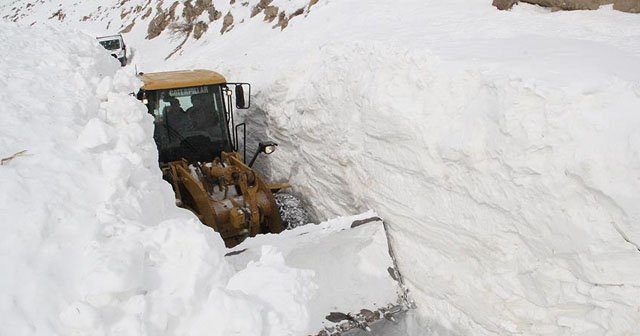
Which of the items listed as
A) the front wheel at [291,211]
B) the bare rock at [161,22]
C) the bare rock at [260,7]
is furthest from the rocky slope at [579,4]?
the bare rock at [161,22]

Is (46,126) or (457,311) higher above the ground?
(46,126)

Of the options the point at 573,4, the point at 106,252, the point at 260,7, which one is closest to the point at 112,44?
the point at 260,7

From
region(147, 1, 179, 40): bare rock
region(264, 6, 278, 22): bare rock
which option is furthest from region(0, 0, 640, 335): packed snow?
region(147, 1, 179, 40): bare rock

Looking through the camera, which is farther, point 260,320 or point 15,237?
point 15,237

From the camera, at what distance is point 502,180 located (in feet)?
12.3

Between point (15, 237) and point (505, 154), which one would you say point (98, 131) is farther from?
point (505, 154)

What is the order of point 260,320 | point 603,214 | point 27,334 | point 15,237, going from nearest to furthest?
point 27,334, point 260,320, point 15,237, point 603,214

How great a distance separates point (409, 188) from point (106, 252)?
275 cm

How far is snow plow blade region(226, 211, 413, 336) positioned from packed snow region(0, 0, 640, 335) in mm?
181

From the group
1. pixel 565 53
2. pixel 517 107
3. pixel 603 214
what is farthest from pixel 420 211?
pixel 565 53

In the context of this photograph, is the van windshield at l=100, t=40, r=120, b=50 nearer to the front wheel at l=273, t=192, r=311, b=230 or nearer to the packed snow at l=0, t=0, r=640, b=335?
the packed snow at l=0, t=0, r=640, b=335

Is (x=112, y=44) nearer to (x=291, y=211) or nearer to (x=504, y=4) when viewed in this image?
(x=291, y=211)

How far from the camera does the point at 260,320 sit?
98.8 inches

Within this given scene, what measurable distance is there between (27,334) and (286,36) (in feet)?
32.0
